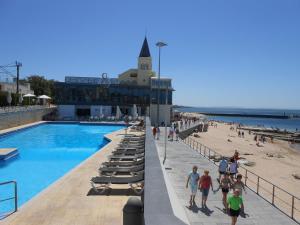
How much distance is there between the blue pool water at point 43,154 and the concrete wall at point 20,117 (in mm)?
1751

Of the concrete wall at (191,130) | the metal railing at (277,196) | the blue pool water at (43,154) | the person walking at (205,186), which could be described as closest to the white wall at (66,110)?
the blue pool water at (43,154)

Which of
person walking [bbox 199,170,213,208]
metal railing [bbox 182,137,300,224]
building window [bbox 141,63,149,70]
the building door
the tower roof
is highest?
the tower roof

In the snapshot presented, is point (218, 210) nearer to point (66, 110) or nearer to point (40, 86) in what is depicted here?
point (66, 110)

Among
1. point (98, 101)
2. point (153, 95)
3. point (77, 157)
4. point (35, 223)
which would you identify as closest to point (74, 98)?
point (98, 101)

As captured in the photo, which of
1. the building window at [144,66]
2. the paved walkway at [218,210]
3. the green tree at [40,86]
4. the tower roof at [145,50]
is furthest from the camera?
the green tree at [40,86]

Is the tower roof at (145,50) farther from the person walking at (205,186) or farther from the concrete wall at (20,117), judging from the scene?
the person walking at (205,186)

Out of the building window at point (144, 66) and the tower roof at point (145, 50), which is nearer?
the building window at point (144, 66)

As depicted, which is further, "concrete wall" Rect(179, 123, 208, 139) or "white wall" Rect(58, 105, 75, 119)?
"white wall" Rect(58, 105, 75, 119)

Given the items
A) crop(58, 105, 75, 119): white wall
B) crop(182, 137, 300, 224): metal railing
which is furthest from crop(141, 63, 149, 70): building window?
crop(182, 137, 300, 224): metal railing

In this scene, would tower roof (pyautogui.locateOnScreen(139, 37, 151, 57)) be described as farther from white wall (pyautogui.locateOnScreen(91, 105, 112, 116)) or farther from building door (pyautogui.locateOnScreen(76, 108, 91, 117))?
building door (pyautogui.locateOnScreen(76, 108, 91, 117))

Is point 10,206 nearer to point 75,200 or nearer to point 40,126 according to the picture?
point 75,200

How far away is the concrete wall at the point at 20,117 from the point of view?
34000 mm

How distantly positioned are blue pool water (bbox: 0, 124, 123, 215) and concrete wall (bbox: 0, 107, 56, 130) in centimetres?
175

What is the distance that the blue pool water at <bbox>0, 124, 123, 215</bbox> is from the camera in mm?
15045
